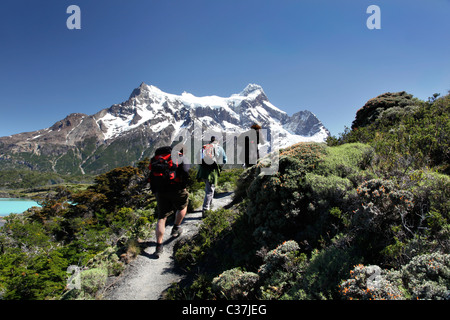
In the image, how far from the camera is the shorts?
573 centimetres

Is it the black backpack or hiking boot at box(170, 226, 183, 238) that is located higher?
the black backpack

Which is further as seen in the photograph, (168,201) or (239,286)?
(168,201)

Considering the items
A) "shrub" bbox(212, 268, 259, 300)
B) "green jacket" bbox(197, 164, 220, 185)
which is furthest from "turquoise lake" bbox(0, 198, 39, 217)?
"shrub" bbox(212, 268, 259, 300)

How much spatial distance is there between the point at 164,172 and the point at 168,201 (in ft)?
3.01

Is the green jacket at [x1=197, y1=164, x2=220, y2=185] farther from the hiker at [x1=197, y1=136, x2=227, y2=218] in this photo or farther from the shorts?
the shorts

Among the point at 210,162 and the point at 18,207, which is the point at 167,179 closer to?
the point at 210,162

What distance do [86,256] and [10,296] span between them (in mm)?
2312

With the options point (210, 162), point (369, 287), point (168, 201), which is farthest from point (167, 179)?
point (369, 287)

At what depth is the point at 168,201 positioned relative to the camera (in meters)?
5.84

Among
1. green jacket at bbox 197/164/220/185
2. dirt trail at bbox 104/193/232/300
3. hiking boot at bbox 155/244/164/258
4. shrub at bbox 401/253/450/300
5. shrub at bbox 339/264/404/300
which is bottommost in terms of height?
dirt trail at bbox 104/193/232/300

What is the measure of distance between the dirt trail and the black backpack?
2195 mm

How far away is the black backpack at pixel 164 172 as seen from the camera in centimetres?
546

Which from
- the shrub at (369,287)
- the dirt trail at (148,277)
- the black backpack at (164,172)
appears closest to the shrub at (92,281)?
the dirt trail at (148,277)
